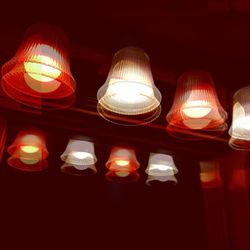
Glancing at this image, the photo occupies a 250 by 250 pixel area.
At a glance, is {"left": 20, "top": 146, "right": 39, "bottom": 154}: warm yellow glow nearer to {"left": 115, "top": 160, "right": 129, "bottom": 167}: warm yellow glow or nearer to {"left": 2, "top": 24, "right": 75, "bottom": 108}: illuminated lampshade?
{"left": 115, "top": 160, "right": 129, "bottom": 167}: warm yellow glow

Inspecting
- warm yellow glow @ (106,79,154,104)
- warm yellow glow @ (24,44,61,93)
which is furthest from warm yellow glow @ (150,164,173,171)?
warm yellow glow @ (24,44,61,93)

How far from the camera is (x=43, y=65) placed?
3.77ft

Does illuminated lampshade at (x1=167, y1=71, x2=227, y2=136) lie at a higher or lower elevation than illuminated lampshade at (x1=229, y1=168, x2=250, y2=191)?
higher

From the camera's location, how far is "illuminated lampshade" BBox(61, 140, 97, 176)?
6.28 ft

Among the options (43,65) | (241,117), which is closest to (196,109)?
(241,117)

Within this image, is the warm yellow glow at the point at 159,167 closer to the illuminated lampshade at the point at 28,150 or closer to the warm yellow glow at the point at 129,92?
the illuminated lampshade at the point at 28,150

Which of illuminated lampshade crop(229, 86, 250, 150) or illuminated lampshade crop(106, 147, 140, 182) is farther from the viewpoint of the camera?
illuminated lampshade crop(106, 147, 140, 182)

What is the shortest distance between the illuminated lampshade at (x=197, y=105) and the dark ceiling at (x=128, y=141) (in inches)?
5.2

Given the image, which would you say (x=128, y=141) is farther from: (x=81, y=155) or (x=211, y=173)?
(x=211, y=173)

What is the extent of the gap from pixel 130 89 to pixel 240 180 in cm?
123

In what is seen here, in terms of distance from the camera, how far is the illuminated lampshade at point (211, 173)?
7.13ft

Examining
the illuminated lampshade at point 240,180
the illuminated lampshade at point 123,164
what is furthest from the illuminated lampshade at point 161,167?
the illuminated lampshade at point 240,180

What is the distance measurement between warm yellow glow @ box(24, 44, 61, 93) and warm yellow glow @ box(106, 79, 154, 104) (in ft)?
0.66

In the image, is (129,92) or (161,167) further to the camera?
(161,167)
